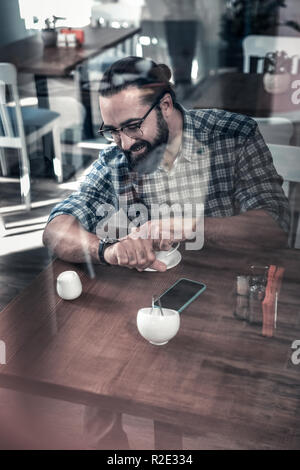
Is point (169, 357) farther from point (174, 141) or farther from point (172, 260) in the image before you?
point (174, 141)

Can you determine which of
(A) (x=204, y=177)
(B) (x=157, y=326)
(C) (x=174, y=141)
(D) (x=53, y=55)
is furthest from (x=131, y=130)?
(D) (x=53, y=55)

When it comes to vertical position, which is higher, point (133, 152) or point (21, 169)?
point (133, 152)

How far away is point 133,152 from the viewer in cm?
122

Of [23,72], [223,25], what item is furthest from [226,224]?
[223,25]

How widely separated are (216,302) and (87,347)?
0.27 metres

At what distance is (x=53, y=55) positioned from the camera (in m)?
2.00

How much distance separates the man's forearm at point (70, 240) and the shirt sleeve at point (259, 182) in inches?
15.3

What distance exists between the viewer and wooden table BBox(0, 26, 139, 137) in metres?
1.42

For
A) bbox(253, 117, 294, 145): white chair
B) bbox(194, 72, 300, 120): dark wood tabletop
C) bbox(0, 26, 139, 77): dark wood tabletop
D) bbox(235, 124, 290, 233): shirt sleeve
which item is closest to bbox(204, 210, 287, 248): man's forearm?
bbox(235, 124, 290, 233): shirt sleeve

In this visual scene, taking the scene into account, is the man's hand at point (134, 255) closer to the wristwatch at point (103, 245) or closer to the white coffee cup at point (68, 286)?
the wristwatch at point (103, 245)

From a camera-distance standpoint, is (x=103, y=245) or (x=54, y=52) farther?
(x=54, y=52)

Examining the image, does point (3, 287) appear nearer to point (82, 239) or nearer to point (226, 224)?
point (82, 239)

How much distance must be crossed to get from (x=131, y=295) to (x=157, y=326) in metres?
0.17

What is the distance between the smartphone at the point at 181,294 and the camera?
3.20ft
